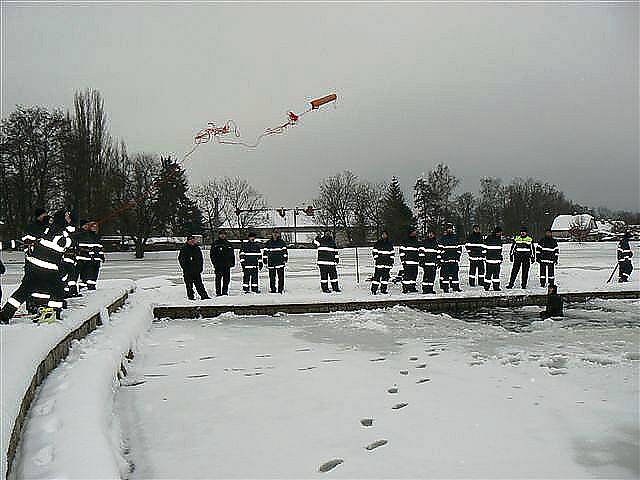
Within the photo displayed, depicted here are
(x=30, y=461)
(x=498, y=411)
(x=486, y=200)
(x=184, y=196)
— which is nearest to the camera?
(x=30, y=461)

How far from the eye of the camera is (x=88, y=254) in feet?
41.6

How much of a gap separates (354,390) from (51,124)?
4083 centimetres

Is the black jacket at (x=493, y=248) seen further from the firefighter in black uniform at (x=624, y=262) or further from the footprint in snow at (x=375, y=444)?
the footprint in snow at (x=375, y=444)

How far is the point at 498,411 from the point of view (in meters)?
6.03

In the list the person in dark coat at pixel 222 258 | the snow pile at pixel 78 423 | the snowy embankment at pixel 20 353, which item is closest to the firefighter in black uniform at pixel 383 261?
the person in dark coat at pixel 222 258

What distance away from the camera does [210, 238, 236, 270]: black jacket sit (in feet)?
47.9

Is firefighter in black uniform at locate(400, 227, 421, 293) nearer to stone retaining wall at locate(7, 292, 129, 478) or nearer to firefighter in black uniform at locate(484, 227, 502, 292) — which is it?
firefighter in black uniform at locate(484, 227, 502, 292)

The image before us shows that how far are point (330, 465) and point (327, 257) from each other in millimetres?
10508

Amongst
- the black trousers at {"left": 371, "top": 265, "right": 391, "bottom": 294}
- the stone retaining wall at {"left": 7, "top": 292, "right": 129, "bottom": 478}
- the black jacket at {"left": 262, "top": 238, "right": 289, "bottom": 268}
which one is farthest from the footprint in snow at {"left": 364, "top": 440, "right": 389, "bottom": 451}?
the black jacket at {"left": 262, "top": 238, "right": 289, "bottom": 268}


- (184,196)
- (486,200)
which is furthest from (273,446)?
(486,200)

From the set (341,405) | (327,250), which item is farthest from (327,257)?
(341,405)

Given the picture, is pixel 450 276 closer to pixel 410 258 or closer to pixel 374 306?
pixel 410 258

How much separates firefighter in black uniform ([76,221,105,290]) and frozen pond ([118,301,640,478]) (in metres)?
3.27

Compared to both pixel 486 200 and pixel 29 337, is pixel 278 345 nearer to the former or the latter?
pixel 29 337
